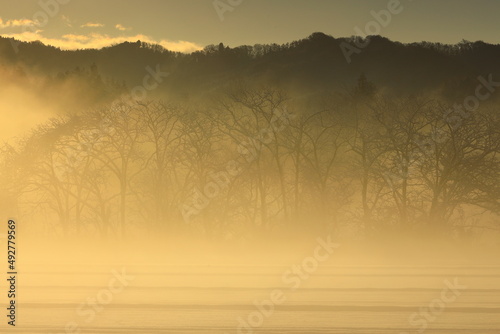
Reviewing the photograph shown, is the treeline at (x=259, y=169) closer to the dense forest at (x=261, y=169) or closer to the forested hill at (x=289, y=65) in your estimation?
the dense forest at (x=261, y=169)

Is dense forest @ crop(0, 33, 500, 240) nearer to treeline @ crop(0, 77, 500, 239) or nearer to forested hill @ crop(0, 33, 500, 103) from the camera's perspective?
treeline @ crop(0, 77, 500, 239)

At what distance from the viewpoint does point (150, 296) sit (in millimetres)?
14453

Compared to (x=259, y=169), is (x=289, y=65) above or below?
above

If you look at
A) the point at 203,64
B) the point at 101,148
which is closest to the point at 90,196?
the point at 101,148

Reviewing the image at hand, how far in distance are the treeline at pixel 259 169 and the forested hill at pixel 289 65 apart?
124 ft

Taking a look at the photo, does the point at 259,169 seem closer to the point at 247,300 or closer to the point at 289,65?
the point at 247,300

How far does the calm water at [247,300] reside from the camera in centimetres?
1126

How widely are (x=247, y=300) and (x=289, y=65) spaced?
73.2m

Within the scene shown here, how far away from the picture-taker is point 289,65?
85688mm

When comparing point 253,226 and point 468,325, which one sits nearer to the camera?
point 468,325

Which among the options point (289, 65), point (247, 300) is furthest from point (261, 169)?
point (289, 65)

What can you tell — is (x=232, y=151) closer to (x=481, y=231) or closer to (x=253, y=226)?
(x=253, y=226)

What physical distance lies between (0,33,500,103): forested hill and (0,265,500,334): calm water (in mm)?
51459

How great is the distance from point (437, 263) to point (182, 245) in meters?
9.51
